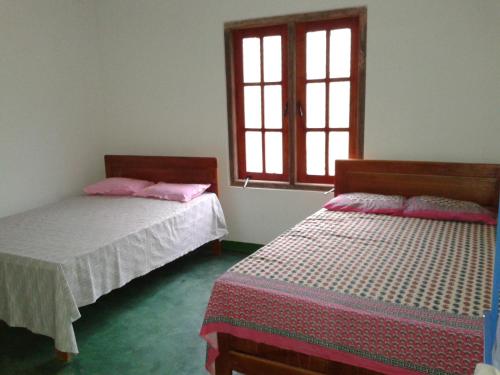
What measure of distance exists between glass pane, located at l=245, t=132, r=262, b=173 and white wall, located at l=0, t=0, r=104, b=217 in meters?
1.52

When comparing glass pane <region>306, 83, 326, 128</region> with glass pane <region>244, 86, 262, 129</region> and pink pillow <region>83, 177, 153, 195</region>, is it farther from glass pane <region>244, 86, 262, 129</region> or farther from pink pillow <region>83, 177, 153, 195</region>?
pink pillow <region>83, 177, 153, 195</region>

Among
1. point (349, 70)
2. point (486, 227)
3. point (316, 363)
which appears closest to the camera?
point (316, 363)

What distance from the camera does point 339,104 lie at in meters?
3.45

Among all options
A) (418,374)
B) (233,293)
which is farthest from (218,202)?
(418,374)

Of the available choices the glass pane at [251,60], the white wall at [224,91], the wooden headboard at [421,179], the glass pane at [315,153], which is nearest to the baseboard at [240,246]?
the white wall at [224,91]

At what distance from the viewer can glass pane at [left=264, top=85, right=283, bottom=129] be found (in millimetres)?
3656

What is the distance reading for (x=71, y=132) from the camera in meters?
3.98

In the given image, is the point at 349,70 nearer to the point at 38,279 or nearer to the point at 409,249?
the point at 409,249

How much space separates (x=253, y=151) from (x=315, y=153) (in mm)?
561

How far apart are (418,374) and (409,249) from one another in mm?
813

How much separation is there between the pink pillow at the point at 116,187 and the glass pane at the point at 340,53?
1.89 m

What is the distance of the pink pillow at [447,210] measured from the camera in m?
2.68

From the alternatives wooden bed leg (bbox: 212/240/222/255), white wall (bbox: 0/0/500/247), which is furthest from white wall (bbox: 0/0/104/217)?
wooden bed leg (bbox: 212/240/222/255)

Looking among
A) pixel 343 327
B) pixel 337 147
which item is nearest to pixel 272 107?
pixel 337 147
